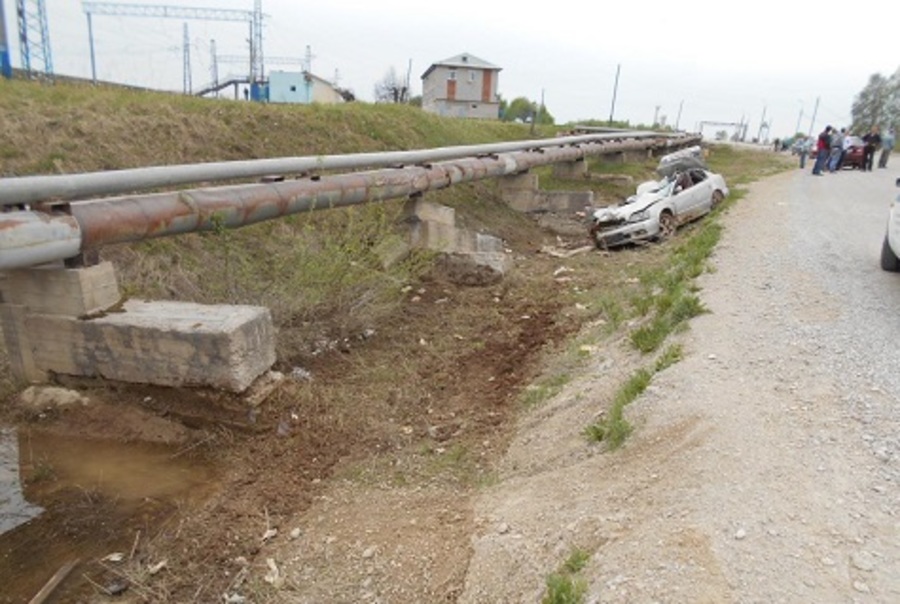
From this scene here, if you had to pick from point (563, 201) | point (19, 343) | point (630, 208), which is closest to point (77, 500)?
point (19, 343)

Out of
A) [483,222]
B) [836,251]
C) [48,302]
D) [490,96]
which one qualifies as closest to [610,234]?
[483,222]

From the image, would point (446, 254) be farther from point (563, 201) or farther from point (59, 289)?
point (563, 201)

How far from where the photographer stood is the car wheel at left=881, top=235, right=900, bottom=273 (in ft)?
27.9

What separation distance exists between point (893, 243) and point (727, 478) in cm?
623

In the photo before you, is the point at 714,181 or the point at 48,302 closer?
the point at 48,302

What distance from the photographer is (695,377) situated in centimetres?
484

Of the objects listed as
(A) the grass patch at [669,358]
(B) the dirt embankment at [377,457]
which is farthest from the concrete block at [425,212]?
(A) the grass patch at [669,358]

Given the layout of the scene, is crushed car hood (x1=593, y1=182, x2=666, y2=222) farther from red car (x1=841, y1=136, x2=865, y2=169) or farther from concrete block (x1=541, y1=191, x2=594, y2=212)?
red car (x1=841, y1=136, x2=865, y2=169)

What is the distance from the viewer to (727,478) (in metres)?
3.50

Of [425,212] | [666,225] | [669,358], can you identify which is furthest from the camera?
[666,225]

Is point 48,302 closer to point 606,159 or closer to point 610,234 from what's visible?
point 610,234

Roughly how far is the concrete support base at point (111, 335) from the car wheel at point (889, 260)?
27.4 ft

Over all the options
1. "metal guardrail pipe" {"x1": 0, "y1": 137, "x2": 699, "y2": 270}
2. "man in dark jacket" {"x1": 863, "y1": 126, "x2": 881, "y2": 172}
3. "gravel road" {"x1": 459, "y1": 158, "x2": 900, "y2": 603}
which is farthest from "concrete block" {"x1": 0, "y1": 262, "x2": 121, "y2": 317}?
"man in dark jacket" {"x1": 863, "y1": 126, "x2": 881, "y2": 172}

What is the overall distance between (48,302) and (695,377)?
198 inches
